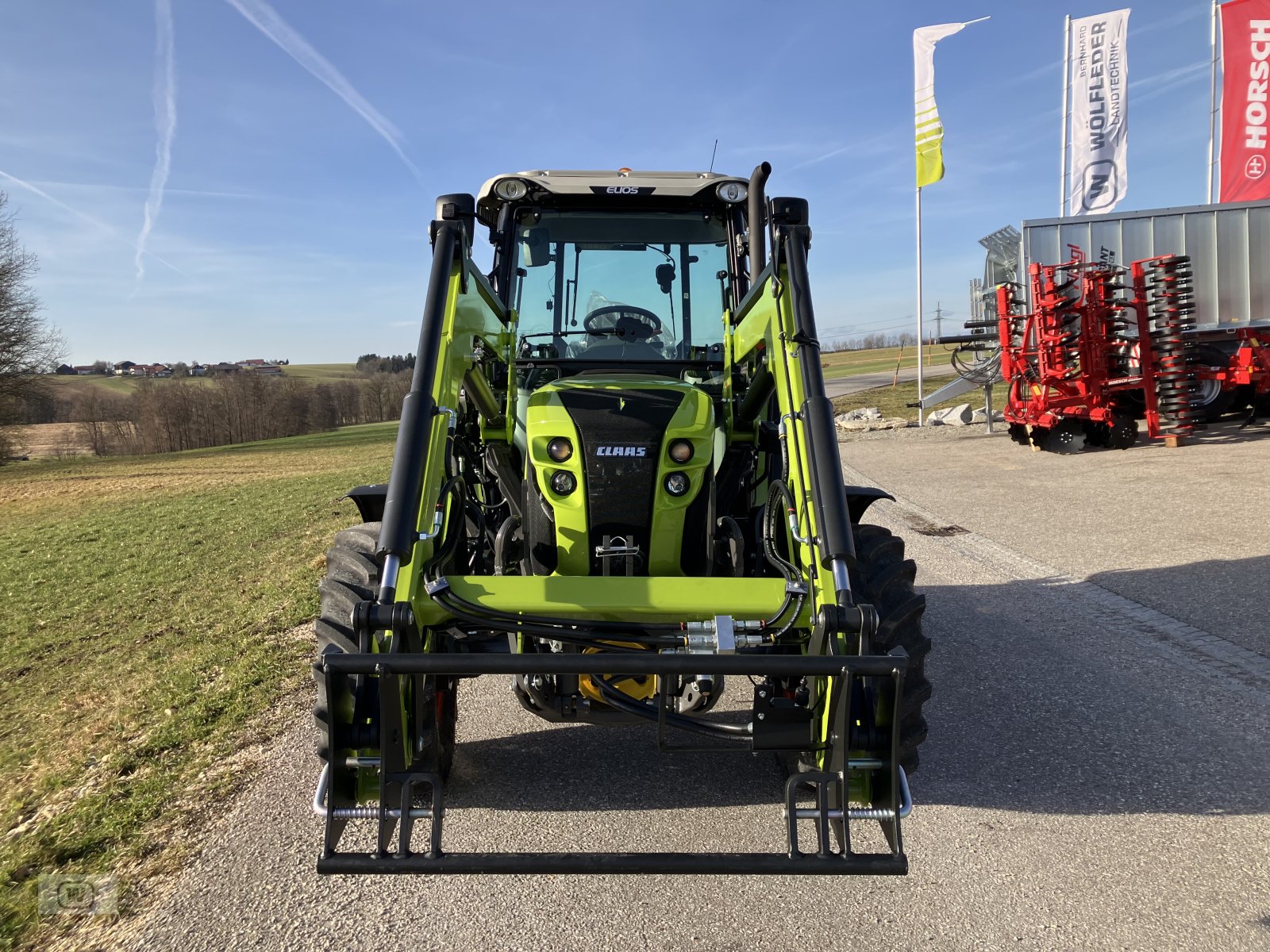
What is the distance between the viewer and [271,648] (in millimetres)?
5676

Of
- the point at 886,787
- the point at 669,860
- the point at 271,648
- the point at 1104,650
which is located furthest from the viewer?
the point at 271,648

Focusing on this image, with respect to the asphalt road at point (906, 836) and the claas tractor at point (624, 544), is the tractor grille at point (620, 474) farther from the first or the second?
the asphalt road at point (906, 836)

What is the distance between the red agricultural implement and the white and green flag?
5691 mm

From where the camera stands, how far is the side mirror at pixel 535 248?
15.6 feet

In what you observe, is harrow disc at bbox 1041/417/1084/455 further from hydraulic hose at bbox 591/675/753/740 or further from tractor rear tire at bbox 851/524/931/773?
hydraulic hose at bbox 591/675/753/740

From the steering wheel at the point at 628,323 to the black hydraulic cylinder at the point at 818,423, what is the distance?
1.28 meters

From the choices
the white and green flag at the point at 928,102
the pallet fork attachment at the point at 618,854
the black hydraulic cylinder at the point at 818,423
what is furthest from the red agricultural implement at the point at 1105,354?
the pallet fork attachment at the point at 618,854

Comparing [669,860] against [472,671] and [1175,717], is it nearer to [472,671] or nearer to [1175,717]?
[472,671]

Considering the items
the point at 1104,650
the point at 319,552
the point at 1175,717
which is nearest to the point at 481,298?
the point at 1175,717

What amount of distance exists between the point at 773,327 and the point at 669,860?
208 centimetres

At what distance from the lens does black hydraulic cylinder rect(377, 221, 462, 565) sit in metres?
2.72

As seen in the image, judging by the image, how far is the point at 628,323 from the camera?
15.1 ft

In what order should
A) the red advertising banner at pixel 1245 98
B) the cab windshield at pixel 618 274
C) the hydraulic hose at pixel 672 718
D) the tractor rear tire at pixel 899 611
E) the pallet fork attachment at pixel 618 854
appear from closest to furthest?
the pallet fork attachment at pixel 618 854 → the hydraulic hose at pixel 672 718 → the tractor rear tire at pixel 899 611 → the cab windshield at pixel 618 274 → the red advertising banner at pixel 1245 98

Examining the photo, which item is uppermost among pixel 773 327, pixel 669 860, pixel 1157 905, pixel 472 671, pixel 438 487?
pixel 773 327
